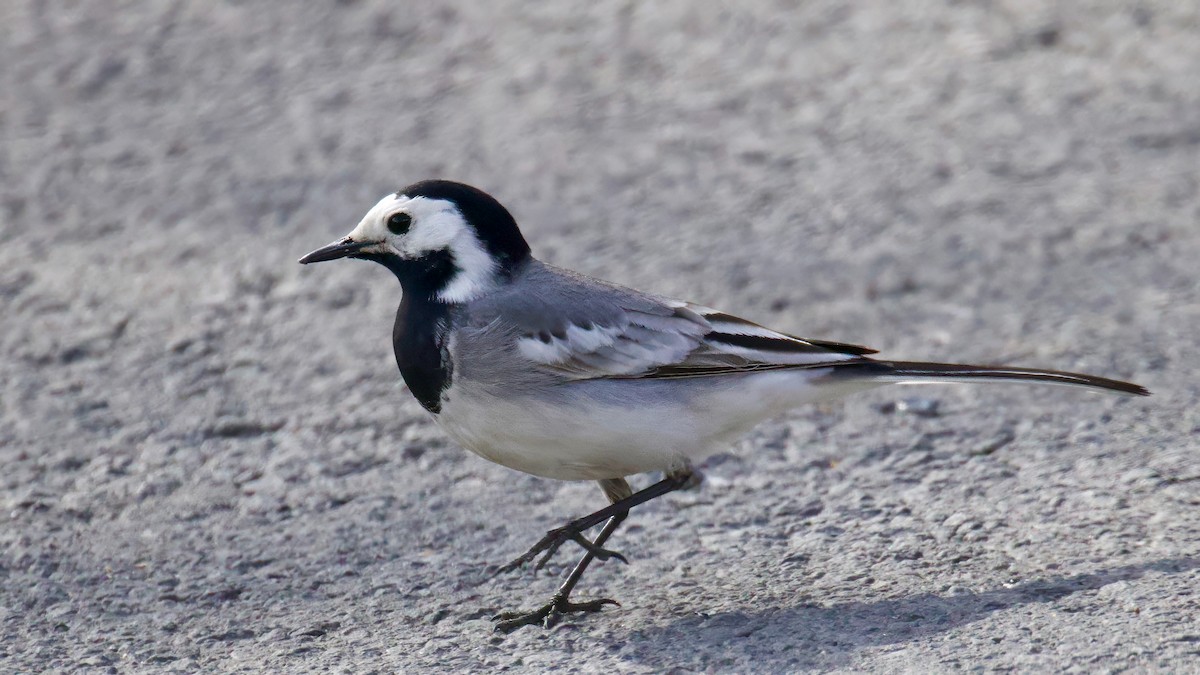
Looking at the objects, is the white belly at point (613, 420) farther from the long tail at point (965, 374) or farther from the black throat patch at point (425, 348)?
the long tail at point (965, 374)

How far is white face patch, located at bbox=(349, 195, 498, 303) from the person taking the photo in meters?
4.68

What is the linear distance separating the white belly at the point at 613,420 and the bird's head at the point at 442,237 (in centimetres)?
42

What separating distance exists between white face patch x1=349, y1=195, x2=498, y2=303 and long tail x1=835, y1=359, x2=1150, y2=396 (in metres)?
1.20

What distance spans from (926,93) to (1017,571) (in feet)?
15.6

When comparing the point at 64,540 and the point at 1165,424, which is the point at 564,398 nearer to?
the point at 64,540

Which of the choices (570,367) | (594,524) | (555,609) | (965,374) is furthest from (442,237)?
(965,374)

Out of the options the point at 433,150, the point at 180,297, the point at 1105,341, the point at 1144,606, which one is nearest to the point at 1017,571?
the point at 1144,606

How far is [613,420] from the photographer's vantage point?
443cm

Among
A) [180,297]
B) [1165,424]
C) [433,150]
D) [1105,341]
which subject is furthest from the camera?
[433,150]

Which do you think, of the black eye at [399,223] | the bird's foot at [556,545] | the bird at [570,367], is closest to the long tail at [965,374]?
the bird at [570,367]

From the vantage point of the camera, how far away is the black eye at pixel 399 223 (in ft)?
15.4

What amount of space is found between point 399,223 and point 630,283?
2480 millimetres

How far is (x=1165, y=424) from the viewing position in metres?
5.42

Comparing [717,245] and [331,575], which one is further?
[717,245]
